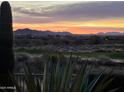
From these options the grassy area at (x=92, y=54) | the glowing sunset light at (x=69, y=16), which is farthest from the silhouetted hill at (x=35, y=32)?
the grassy area at (x=92, y=54)

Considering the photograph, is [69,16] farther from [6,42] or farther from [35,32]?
[6,42]

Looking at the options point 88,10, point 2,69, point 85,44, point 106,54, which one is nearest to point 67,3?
point 88,10

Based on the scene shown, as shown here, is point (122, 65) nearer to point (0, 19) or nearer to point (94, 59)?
point (94, 59)

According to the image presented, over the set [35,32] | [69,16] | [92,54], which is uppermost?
[69,16]

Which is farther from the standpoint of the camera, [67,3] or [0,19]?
[0,19]

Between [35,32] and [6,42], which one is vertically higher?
[35,32]

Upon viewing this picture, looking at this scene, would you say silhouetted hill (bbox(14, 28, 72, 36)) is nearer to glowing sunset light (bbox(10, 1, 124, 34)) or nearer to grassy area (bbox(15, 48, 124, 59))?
glowing sunset light (bbox(10, 1, 124, 34))

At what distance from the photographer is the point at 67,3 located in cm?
252

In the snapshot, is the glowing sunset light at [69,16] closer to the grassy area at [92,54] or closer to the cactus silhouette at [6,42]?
the cactus silhouette at [6,42]

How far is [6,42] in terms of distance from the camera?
271 centimetres

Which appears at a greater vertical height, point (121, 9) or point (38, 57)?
point (121, 9)

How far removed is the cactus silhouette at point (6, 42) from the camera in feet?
8.52

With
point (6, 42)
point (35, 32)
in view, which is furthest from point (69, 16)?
point (6, 42)

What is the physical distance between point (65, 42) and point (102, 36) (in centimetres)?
33
